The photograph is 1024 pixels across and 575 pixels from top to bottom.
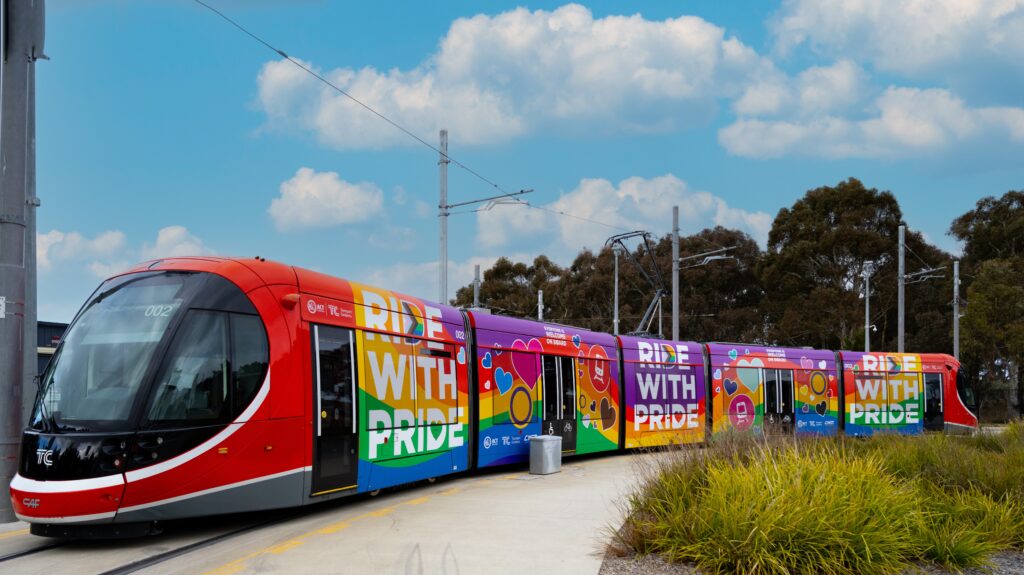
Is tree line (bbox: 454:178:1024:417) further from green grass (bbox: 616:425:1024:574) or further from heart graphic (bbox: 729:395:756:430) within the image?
green grass (bbox: 616:425:1024:574)

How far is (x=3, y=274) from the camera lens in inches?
435

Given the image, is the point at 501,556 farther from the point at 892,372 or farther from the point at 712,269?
the point at 712,269

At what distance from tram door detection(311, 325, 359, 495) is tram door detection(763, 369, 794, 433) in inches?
626

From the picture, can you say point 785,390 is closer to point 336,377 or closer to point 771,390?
point 771,390

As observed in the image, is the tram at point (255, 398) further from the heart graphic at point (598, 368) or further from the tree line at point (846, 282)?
the tree line at point (846, 282)

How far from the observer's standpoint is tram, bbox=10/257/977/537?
8844 millimetres

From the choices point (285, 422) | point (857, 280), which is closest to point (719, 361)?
point (285, 422)

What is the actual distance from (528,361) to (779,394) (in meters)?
10.6

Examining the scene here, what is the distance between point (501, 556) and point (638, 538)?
1322 millimetres

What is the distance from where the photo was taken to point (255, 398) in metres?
9.88

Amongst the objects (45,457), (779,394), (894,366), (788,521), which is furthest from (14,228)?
(894,366)

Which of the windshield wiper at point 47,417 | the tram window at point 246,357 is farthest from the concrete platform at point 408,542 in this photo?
the tram window at point 246,357

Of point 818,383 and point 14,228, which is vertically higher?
point 14,228

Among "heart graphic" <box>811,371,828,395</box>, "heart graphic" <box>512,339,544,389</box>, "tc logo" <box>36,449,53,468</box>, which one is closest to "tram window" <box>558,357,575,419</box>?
"heart graphic" <box>512,339,544,389</box>
